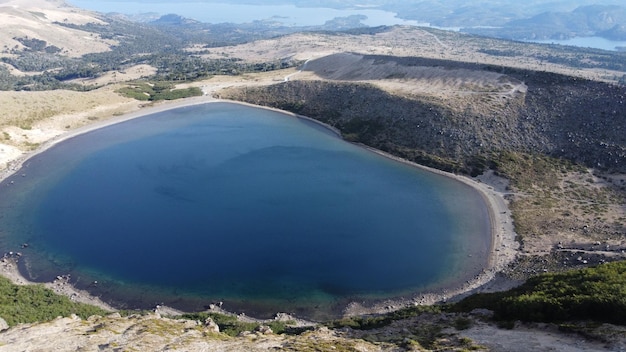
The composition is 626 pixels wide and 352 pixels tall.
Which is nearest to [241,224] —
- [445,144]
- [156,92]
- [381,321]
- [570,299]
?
[381,321]

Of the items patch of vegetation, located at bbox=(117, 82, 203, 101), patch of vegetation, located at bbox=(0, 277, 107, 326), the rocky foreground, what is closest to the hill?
the rocky foreground

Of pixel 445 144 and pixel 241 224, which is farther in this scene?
pixel 445 144

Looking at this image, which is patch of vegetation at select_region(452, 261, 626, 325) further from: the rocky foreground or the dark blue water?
the dark blue water

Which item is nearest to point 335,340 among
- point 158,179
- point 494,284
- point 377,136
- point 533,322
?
point 533,322

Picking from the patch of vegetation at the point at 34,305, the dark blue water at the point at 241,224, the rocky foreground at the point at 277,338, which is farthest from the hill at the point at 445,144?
the patch of vegetation at the point at 34,305

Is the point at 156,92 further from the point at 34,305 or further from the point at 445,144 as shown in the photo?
the point at 34,305
